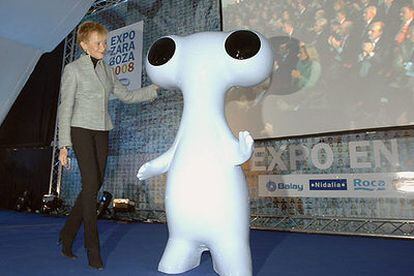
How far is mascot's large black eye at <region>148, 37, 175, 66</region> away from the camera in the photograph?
1.19 m

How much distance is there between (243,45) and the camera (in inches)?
43.2

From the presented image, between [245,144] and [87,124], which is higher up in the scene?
[87,124]

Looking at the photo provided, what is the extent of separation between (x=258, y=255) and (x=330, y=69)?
1291mm

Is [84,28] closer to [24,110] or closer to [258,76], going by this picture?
[258,76]

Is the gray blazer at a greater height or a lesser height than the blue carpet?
greater

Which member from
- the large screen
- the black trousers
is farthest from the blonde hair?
the large screen

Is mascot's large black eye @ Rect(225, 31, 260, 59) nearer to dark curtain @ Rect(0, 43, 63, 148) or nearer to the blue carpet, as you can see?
the blue carpet

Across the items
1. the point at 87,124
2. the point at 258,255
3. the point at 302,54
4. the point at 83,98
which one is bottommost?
the point at 258,255

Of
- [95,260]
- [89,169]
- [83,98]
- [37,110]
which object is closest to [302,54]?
[83,98]

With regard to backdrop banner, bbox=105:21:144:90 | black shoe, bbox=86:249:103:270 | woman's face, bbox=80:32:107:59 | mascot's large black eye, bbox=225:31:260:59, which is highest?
backdrop banner, bbox=105:21:144:90

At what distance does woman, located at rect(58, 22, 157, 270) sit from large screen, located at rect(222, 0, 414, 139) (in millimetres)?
1227

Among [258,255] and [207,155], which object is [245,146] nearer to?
[207,155]

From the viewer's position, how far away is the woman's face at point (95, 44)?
1281mm

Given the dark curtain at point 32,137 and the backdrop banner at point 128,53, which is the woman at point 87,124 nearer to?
the backdrop banner at point 128,53
